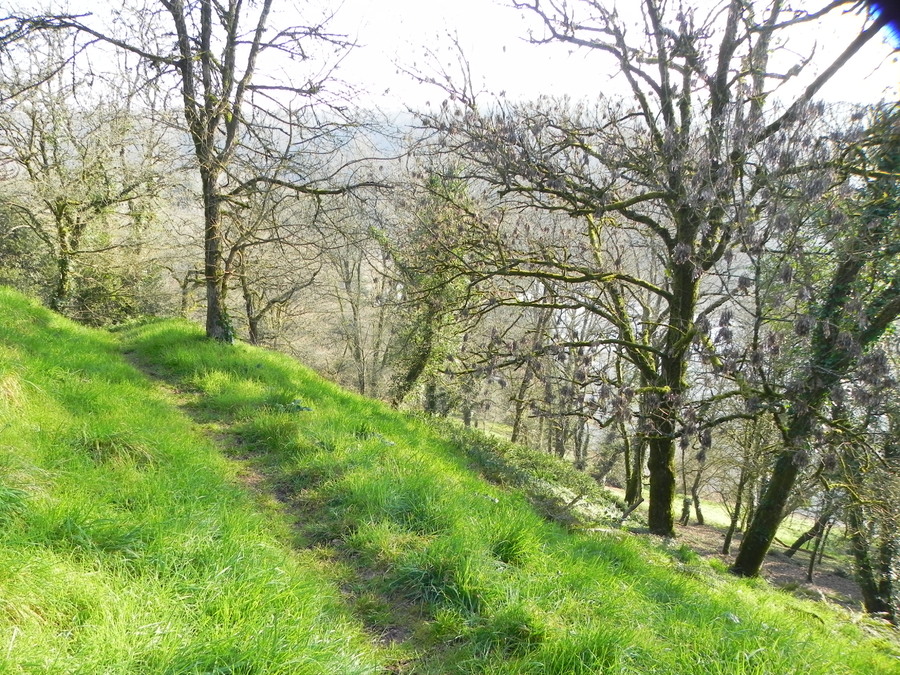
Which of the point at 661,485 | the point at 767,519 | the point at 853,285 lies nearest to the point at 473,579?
the point at 853,285

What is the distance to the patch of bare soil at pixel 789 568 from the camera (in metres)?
13.5

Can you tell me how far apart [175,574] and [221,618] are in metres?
0.36

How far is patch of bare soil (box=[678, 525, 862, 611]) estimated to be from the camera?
13515mm

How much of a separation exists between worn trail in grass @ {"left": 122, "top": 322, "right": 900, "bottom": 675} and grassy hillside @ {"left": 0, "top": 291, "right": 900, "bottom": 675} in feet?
0.05

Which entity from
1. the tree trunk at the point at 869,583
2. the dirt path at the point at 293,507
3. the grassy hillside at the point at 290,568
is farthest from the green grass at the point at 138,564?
the tree trunk at the point at 869,583

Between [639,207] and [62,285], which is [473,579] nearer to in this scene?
[639,207]

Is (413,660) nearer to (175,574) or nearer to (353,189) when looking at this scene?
(175,574)

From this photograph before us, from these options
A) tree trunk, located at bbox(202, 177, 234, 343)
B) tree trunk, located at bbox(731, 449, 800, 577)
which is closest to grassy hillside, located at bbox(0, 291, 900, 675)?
tree trunk, located at bbox(731, 449, 800, 577)

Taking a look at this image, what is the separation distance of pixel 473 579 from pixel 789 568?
1925cm

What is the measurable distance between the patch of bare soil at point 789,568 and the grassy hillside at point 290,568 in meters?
9.54

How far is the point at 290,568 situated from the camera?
2.93 meters

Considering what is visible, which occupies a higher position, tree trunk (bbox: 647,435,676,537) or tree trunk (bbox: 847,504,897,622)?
tree trunk (bbox: 647,435,676,537)

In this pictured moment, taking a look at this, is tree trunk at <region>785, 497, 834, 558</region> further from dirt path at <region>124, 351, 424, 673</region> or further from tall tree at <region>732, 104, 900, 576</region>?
dirt path at <region>124, 351, 424, 673</region>

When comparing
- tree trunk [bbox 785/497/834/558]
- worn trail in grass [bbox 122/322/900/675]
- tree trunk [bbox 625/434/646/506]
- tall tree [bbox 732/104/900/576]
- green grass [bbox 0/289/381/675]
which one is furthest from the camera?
tree trunk [bbox 625/434/646/506]
